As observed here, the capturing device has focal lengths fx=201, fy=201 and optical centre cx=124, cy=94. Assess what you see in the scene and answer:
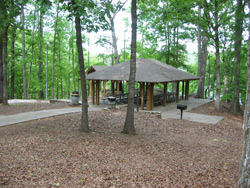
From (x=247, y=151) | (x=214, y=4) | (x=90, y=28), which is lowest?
(x=247, y=151)

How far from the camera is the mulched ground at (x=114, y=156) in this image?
4145 millimetres

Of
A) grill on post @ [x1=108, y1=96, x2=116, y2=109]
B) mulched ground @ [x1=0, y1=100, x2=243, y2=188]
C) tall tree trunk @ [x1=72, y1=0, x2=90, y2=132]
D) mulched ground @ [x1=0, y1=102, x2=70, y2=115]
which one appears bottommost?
mulched ground @ [x1=0, y1=100, x2=243, y2=188]

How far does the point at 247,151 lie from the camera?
3.01 meters

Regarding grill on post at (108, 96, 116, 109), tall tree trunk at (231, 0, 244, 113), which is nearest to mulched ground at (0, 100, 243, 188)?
grill on post at (108, 96, 116, 109)

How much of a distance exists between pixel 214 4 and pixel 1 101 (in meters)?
15.9

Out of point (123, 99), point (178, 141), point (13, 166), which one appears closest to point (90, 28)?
point (13, 166)

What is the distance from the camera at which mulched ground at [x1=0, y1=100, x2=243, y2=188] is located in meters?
4.14

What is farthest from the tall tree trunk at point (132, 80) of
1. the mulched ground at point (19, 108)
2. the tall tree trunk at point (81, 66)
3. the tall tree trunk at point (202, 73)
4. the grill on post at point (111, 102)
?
the tall tree trunk at point (202, 73)

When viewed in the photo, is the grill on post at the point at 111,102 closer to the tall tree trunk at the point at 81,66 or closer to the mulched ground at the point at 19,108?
the mulched ground at the point at 19,108

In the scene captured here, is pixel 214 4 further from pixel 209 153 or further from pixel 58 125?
pixel 58 125

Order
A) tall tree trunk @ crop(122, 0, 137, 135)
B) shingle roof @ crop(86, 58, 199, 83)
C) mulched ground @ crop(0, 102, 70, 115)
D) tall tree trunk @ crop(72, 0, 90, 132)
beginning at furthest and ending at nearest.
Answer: shingle roof @ crop(86, 58, 199, 83) < mulched ground @ crop(0, 102, 70, 115) < tall tree trunk @ crop(122, 0, 137, 135) < tall tree trunk @ crop(72, 0, 90, 132)

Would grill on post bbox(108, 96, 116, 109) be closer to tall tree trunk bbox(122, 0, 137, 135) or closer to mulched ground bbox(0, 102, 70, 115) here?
mulched ground bbox(0, 102, 70, 115)

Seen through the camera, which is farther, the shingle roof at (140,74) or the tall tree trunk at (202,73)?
the tall tree trunk at (202,73)

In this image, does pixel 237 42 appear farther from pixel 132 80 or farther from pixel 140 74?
pixel 132 80
